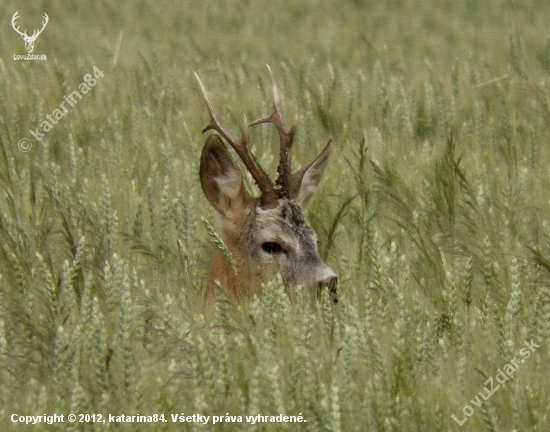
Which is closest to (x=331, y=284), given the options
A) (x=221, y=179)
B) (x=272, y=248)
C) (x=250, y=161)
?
(x=272, y=248)

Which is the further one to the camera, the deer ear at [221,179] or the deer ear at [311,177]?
the deer ear at [311,177]

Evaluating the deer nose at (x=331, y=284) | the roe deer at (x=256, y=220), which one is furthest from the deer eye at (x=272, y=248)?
the deer nose at (x=331, y=284)

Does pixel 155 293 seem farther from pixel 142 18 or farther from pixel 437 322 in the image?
pixel 142 18

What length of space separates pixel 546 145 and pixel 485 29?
649 cm

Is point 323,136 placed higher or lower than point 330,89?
lower

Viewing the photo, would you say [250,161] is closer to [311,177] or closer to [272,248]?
[272,248]

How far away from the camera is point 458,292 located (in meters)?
3.98

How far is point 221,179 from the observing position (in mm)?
4977

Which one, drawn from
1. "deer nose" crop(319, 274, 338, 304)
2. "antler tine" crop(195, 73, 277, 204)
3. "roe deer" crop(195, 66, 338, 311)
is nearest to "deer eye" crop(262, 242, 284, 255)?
"roe deer" crop(195, 66, 338, 311)

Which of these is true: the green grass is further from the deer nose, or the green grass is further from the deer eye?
the deer eye

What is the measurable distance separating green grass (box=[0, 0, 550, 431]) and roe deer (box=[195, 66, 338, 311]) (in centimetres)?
17

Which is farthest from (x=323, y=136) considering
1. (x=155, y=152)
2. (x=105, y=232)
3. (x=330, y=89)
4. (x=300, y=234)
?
(x=105, y=232)

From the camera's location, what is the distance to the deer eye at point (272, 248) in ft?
15.8

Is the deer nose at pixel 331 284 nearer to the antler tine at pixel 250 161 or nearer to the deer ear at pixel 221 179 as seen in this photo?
the antler tine at pixel 250 161
